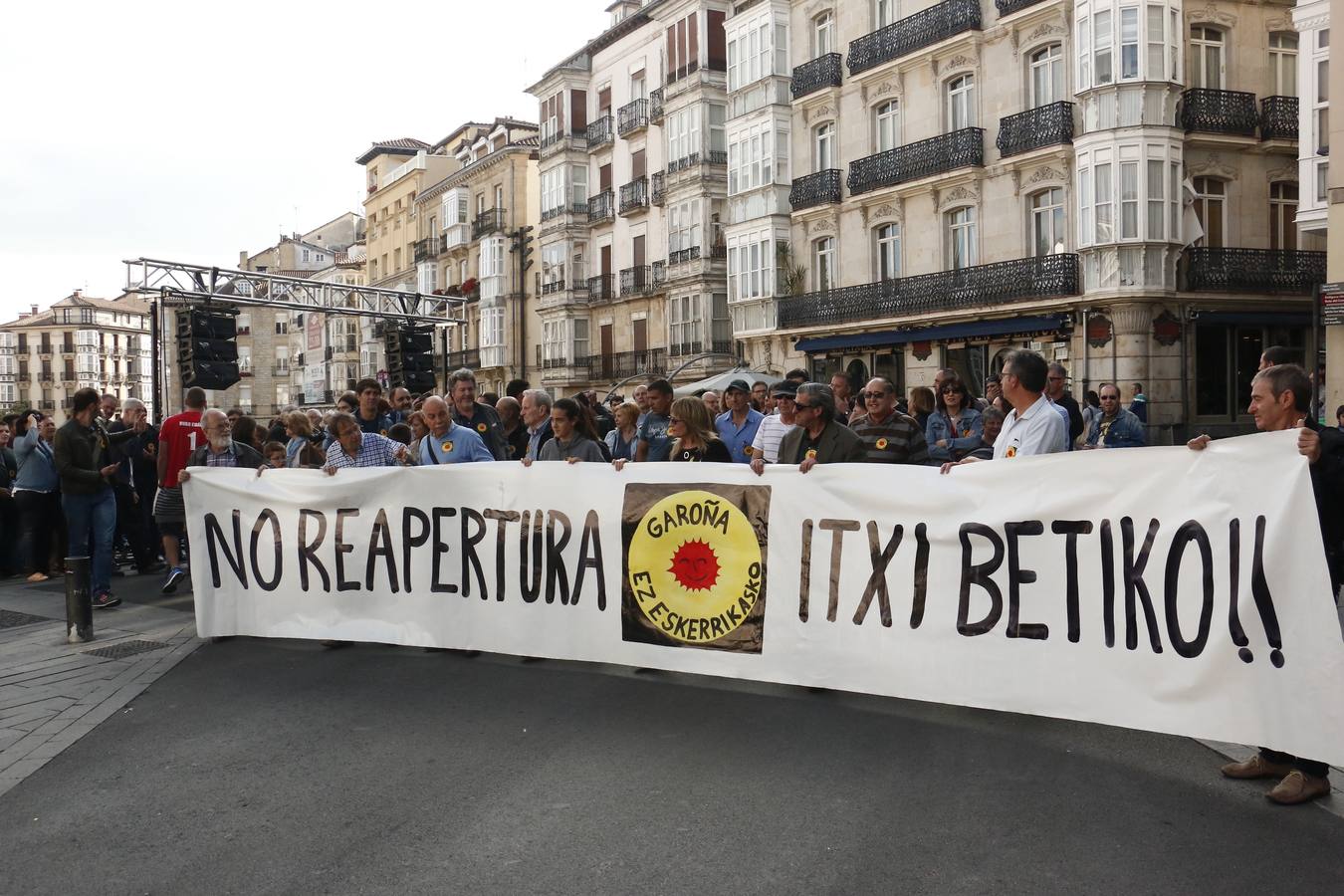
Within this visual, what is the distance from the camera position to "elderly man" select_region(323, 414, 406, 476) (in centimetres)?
882

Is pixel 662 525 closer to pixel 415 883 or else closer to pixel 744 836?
pixel 744 836

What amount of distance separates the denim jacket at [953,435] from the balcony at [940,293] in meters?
17.6

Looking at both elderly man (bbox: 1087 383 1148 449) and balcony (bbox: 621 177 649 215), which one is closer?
elderly man (bbox: 1087 383 1148 449)

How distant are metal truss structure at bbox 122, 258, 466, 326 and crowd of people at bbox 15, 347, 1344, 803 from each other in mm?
8432

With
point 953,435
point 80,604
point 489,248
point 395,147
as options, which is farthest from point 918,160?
point 395,147

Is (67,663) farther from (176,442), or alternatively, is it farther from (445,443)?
(176,442)

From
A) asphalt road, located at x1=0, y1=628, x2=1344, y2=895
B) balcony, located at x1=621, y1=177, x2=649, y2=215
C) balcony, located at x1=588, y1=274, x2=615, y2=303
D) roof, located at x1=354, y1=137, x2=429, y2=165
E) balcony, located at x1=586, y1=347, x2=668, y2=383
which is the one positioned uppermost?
roof, located at x1=354, y1=137, x2=429, y2=165

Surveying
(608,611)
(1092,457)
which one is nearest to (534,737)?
(608,611)

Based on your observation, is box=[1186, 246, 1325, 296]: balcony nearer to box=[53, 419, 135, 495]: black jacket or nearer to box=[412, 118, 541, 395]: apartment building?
box=[53, 419, 135, 495]: black jacket

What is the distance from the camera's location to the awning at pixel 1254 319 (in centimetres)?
2677

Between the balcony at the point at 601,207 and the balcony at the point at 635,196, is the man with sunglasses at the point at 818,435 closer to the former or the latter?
the balcony at the point at 635,196

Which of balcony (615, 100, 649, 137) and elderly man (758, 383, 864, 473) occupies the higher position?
balcony (615, 100, 649, 137)

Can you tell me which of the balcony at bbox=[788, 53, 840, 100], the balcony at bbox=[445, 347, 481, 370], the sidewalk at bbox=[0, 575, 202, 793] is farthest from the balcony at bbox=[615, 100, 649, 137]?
the sidewalk at bbox=[0, 575, 202, 793]

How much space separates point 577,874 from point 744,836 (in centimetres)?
71
